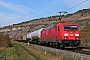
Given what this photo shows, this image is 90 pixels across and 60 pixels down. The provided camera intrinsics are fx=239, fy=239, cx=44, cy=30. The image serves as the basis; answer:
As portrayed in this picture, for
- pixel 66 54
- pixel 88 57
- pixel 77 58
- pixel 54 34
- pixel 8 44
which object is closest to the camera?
pixel 88 57

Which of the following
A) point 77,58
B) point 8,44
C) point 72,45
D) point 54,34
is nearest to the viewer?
point 77,58

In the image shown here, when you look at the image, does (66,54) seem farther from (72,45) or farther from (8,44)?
(8,44)

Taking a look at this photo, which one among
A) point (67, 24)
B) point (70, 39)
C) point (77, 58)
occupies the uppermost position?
point (67, 24)

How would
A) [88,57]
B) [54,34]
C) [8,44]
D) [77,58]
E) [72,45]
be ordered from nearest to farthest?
[88,57]
[77,58]
[72,45]
[54,34]
[8,44]

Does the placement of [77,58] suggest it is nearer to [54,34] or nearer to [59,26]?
[59,26]

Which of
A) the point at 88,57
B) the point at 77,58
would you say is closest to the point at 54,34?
the point at 77,58

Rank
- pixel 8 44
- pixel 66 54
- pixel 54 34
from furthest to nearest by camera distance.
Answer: pixel 8 44 < pixel 54 34 < pixel 66 54

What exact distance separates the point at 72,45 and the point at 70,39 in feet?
2.55

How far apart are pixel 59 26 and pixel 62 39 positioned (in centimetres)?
214

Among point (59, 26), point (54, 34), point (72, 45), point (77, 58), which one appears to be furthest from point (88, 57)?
point (54, 34)

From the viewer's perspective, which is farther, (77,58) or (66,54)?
(66,54)

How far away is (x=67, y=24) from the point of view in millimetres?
30297

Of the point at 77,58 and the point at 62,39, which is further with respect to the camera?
the point at 62,39

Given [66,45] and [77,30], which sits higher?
[77,30]
